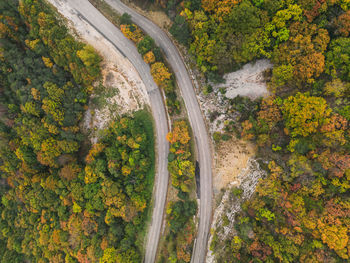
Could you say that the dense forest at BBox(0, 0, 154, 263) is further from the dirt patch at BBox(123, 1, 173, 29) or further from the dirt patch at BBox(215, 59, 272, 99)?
the dirt patch at BBox(215, 59, 272, 99)

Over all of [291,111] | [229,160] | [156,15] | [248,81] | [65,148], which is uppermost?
[156,15]

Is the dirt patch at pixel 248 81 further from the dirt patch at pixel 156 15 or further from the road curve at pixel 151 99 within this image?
the dirt patch at pixel 156 15

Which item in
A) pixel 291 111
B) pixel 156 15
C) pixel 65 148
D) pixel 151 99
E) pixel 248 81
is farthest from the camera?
pixel 65 148

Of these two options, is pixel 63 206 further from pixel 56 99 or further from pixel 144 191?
pixel 56 99

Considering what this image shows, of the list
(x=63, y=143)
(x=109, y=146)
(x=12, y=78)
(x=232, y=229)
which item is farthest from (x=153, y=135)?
(x=12, y=78)

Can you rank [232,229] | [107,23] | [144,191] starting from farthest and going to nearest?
1. [144,191]
2. [107,23]
3. [232,229]

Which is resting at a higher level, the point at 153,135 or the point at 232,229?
the point at 153,135

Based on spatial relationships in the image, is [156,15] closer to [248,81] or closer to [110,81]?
[110,81]

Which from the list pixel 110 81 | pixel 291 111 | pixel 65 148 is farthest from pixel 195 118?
pixel 65 148
